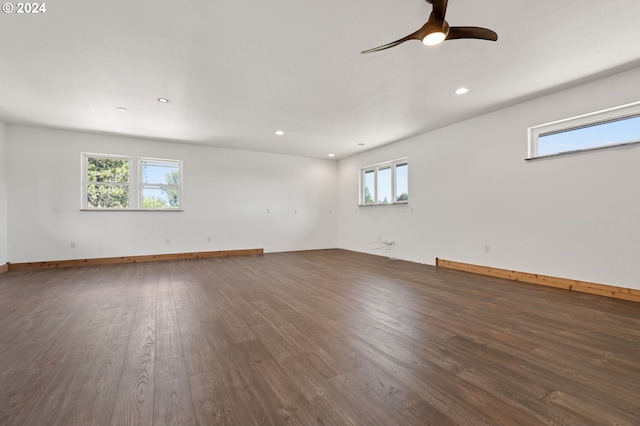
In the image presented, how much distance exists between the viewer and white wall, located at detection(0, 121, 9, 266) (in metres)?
4.79

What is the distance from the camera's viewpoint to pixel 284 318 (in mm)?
2602

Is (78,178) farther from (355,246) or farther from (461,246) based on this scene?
(461,246)

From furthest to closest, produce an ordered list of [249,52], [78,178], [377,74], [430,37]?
[78,178]
[377,74]
[249,52]
[430,37]

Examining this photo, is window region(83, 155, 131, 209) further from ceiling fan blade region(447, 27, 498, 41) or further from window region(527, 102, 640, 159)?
window region(527, 102, 640, 159)

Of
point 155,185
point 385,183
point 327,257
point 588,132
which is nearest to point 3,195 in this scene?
point 155,185

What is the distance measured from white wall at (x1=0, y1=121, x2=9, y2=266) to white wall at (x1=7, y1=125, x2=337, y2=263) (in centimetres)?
9

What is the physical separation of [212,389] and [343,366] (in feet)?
2.58

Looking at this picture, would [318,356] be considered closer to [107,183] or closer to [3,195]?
[107,183]

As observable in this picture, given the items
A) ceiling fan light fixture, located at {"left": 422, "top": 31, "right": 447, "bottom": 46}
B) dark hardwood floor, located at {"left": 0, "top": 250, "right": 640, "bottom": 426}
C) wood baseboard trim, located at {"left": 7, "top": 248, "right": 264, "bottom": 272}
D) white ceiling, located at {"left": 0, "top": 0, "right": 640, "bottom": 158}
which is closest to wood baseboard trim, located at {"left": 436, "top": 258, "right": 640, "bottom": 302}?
dark hardwood floor, located at {"left": 0, "top": 250, "right": 640, "bottom": 426}

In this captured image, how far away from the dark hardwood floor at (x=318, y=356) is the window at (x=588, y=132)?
1914mm

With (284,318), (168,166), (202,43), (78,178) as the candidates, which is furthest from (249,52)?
(78,178)

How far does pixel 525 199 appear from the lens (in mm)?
4090

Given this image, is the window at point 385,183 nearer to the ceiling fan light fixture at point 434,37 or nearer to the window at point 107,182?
the ceiling fan light fixture at point 434,37

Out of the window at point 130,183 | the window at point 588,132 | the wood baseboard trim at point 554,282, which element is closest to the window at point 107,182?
the window at point 130,183
